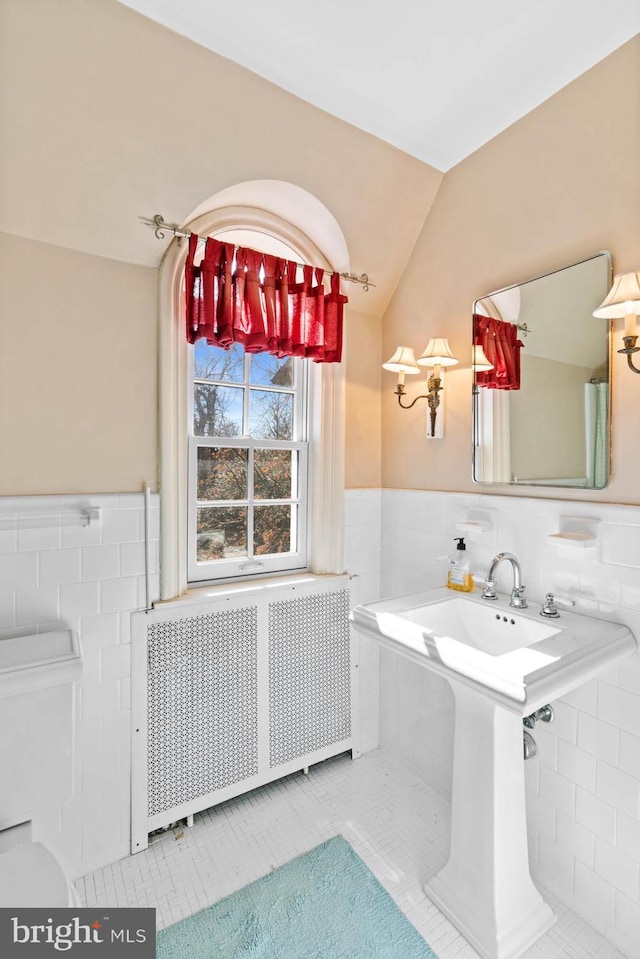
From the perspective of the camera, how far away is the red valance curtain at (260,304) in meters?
1.70

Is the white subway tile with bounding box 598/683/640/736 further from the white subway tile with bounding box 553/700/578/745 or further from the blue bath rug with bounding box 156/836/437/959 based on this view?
the blue bath rug with bounding box 156/836/437/959

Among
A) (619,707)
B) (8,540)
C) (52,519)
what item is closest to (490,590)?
(619,707)

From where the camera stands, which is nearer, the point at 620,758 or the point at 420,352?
the point at 620,758

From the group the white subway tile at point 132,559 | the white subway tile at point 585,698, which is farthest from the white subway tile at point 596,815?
the white subway tile at point 132,559

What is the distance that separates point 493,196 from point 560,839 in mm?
2261

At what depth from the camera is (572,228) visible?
150 centimetres

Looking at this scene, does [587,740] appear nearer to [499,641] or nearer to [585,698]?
[585,698]

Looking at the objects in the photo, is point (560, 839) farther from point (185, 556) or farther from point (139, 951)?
point (185, 556)

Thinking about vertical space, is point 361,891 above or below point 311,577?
below

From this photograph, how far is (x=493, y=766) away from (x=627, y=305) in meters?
1.36

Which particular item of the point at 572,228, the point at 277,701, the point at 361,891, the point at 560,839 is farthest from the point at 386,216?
the point at 361,891

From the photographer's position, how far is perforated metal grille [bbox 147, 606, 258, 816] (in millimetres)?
1703

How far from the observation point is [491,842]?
4.42 feet

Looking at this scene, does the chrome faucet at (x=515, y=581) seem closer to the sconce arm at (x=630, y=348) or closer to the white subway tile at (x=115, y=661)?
the sconce arm at (x=630, y=348)
